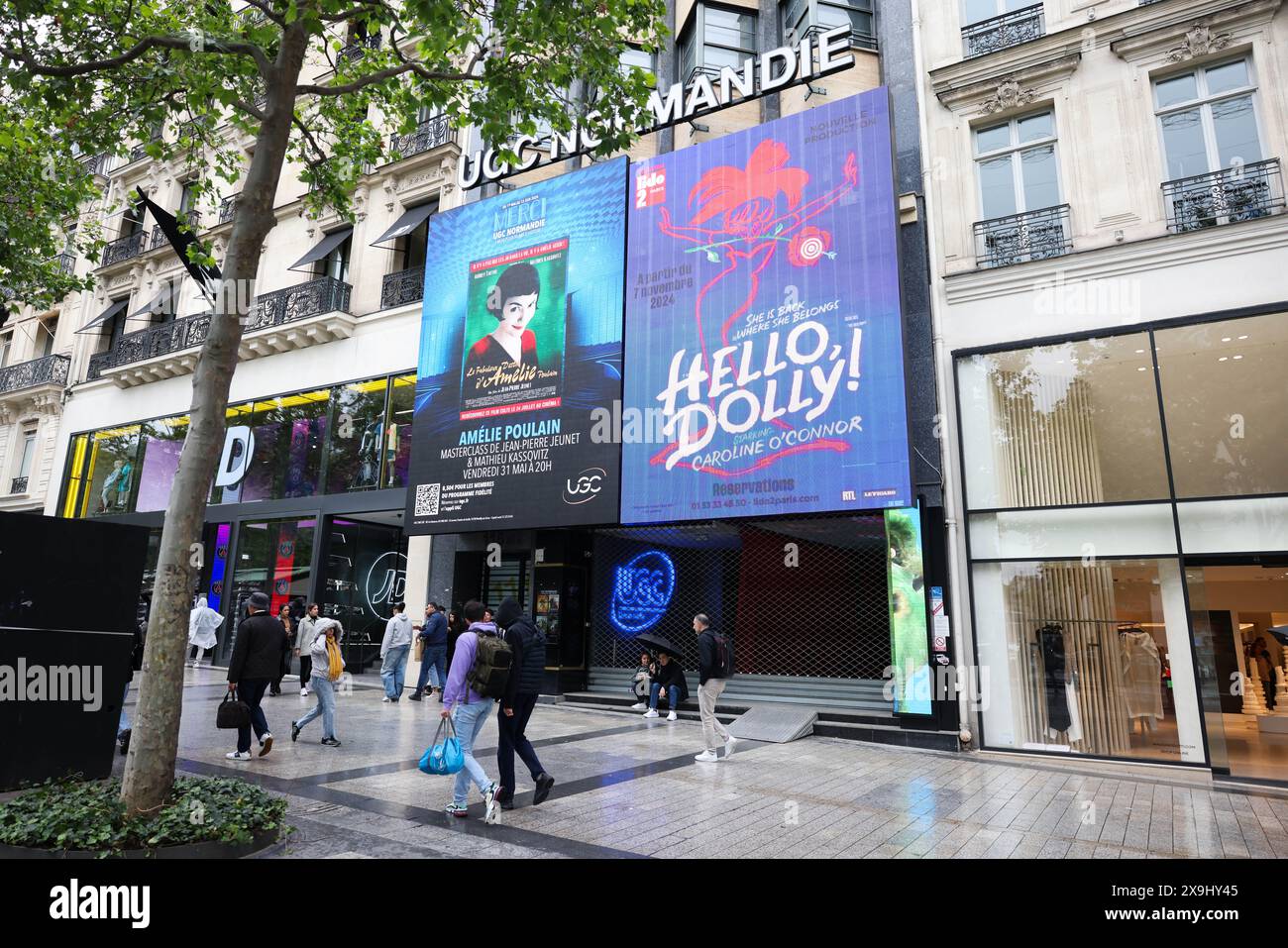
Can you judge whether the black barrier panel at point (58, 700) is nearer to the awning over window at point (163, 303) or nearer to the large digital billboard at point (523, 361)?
the large digital billboard at point (523, 361)

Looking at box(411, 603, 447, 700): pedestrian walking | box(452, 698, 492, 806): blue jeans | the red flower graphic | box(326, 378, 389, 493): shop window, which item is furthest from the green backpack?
box(326, 378, 389, 493): shop window

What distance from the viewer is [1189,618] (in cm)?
1028

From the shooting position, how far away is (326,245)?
21062 millimetres

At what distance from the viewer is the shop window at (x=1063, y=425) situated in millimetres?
11117

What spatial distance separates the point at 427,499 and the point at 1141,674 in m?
13.4

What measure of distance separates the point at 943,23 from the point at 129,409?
2522 cm

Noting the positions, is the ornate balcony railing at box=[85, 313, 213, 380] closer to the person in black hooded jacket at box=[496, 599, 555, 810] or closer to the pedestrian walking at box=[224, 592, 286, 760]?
the pedestrian walking at box=[224, 592, 286, 760]

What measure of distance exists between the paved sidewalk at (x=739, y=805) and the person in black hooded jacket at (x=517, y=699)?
25 centimetres

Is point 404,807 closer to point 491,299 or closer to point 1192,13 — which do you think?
point 491,299

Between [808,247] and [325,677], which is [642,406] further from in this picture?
[325,677]

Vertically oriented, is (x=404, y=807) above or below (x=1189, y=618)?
below

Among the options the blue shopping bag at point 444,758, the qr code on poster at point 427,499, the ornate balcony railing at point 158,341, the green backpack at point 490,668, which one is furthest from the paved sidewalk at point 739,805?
the ornate balcony railing at point 158,341

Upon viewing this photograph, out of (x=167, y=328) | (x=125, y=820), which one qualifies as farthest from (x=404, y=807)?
(x=167, y=328)

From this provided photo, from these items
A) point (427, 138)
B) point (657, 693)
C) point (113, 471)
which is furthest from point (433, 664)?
point (113, 471)
